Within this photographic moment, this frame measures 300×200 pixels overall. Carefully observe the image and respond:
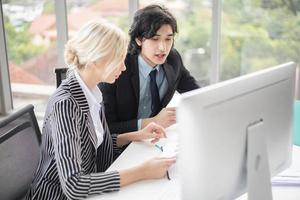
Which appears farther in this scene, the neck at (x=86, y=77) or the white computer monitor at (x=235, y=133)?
the neck at (x=86, y=77)

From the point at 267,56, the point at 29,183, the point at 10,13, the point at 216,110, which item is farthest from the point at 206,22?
the point at 216,110

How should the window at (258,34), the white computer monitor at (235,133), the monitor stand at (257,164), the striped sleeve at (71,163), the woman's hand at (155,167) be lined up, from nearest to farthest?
the white computer monitor at (235,133) < the monitor stand at (257,164) < the striped sleeve at (71,163) < the woman's hand at (155,167) < the window at (258,34)

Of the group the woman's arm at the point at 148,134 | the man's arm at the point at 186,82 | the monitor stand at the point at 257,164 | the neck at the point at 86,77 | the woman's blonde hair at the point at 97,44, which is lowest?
the woman's arm at the point at 148,134

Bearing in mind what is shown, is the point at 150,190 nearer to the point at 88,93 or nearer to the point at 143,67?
the point at 88,93

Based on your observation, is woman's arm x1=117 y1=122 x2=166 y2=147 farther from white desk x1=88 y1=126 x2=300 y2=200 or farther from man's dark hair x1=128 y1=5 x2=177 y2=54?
man's dark hair x1=128 y1=5 x2=177 y2=54

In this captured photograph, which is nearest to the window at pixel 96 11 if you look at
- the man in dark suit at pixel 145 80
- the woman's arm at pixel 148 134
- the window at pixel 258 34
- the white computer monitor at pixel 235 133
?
the window at pixel 258 34

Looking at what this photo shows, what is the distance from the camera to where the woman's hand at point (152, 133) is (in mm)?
1729

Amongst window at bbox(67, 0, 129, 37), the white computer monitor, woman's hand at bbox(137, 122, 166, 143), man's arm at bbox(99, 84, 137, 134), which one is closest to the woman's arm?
woman's hand at bbox(137, 122, 166, 143)

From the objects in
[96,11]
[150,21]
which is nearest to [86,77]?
[150,21]

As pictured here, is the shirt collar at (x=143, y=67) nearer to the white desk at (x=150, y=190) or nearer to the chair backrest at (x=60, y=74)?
the chair backrest at (x=60, y=74)

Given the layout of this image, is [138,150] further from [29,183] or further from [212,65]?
[212,65]

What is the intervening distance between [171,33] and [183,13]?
1.47 meters

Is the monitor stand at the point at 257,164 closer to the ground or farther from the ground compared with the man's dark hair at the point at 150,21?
closer to the ground

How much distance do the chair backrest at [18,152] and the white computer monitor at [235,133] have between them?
28.9 inches
